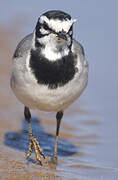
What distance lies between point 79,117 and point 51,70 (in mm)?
3502

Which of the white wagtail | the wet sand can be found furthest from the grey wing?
the wet sand

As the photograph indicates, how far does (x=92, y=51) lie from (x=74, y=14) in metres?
3.32

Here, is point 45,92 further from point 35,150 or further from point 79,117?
point 79,117

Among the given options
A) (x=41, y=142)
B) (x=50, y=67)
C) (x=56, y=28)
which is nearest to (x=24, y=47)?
(x=50, y=67)

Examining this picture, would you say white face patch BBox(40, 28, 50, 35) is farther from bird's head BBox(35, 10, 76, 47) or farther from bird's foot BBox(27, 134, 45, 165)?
bird's foot BBox(27, 134, 45, 165)

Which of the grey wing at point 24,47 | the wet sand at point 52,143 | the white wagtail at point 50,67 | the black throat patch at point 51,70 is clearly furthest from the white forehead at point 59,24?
the wet sand at point 52,143

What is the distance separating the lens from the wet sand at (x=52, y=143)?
24.5 ft

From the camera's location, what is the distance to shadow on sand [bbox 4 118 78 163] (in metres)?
9.14

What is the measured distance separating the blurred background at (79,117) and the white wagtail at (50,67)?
85 cm

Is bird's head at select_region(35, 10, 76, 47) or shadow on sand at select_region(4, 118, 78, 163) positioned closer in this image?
bird's head at select_region(35, 10, 76, 47)

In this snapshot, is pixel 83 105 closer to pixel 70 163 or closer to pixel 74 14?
pixel 70 163

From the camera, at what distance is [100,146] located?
9844 millimetres

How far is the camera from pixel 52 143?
962cm

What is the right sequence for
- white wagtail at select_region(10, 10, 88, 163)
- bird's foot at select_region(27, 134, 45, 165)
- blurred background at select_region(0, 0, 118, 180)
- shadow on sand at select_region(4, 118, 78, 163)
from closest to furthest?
white wagtail at select_region(10, 10, 88, 163), blurred background at select_region(0, 0, 118, 180), bird's foot at select_region(27, 134, 45, 165), shadow on sand at select_region(4, 118, 78, 163)
